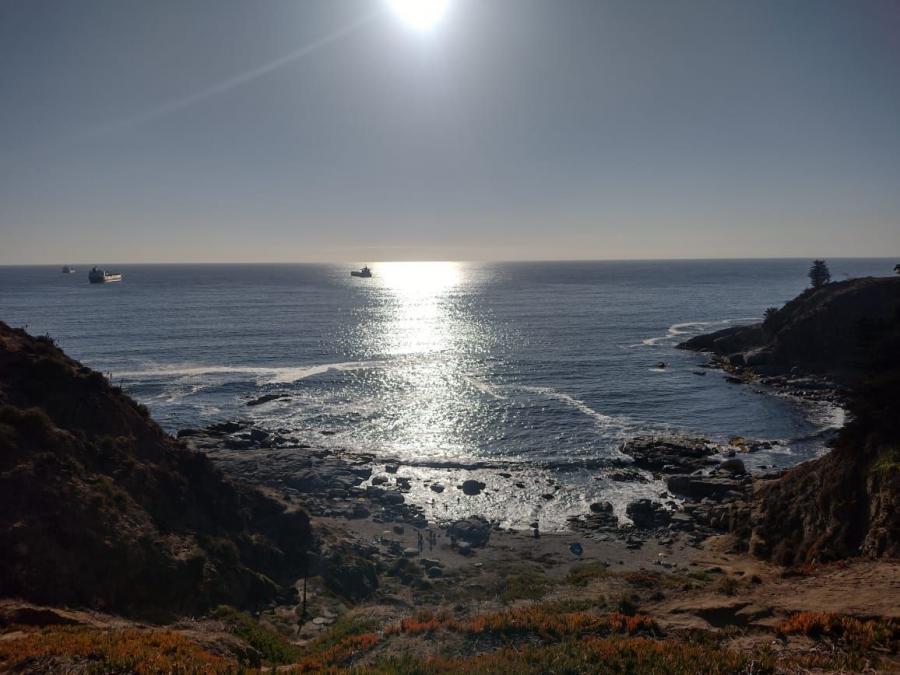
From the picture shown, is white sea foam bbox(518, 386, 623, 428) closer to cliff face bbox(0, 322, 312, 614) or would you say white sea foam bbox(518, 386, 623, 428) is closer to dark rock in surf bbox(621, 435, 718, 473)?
dark rock in surf bbox(621, 435, 718, 473)

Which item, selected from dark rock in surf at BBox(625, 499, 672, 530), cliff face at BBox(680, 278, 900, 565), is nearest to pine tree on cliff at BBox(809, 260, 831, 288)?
cliff face at BBox(680, 278, 900, 565)

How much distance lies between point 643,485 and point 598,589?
19263mm

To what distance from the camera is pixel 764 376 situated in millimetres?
74438

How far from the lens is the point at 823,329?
7606 cm

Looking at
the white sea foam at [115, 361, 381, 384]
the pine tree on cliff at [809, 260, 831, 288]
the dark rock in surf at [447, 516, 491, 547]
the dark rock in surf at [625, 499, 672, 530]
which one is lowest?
the dark rock in surf at [447, 516, 491, 547]

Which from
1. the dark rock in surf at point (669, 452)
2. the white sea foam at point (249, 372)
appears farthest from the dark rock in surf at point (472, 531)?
the white sea foam at point (249, 372)

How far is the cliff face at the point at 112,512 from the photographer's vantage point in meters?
19.9

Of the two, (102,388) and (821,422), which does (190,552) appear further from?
(821,422)

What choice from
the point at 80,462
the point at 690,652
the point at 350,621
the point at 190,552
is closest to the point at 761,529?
the point at 690,652

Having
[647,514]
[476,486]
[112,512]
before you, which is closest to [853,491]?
[647,514]

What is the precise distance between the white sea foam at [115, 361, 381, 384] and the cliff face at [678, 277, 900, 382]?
58.7 m

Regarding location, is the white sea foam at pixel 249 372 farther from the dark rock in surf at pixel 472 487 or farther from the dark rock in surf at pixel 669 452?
the dark rock in surf at pixel 669 452

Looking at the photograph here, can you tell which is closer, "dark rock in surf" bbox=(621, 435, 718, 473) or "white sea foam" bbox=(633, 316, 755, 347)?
"dark rock in surf" bbox=(621, 435, 718, 473)

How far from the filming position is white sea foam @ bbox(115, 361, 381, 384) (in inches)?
2842
